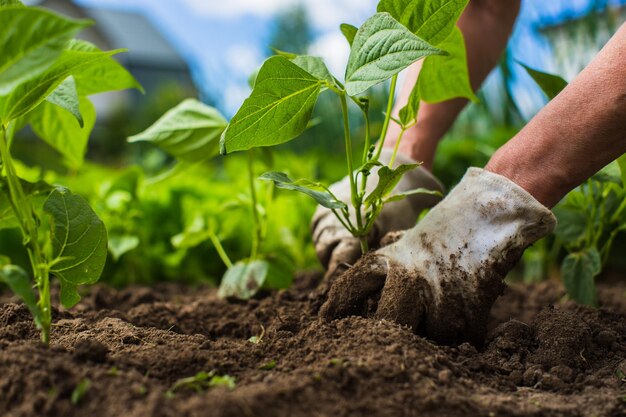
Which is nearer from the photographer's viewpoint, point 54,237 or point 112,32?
point 54,237

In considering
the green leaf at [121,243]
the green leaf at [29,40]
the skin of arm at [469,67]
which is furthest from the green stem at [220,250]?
the green leaf at [29,40]

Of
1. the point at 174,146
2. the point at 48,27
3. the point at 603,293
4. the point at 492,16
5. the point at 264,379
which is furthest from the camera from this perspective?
the point at 603,293

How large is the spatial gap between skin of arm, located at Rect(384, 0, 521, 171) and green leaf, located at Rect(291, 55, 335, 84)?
53cm

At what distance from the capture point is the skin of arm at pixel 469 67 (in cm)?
161

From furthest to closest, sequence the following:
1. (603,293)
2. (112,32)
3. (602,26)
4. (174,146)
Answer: (112,32)
(602,26)
(603,293)
(174,146)

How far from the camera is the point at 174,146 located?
1.52 meters

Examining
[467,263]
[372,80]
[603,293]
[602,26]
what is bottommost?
[603,293]

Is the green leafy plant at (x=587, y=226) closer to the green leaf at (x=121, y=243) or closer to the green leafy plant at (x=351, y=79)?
the green leafy plant at (x=351, y=79)

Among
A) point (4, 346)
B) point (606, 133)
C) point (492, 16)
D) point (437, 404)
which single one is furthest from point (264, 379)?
point (492, 16)

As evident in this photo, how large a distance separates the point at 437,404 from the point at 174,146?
933 millimetres

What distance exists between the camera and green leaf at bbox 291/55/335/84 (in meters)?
1.05

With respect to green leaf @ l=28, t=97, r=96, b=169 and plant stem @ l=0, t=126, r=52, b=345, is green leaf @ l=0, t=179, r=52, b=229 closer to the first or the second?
plant stem @ l=0, t=126, r=52, b=345

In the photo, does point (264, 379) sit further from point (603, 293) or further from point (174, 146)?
point (603, 293)

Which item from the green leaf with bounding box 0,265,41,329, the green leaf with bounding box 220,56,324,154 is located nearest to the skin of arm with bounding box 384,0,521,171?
the green leaf with bounding box 220,56,324,154
